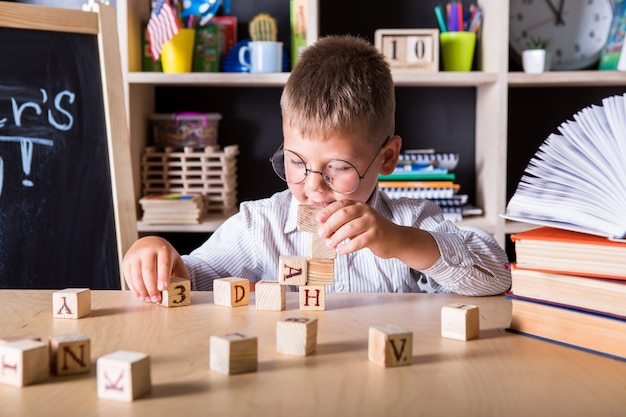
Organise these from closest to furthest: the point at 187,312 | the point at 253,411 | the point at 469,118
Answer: the point at 253,411
the point at 187,312
the point at 469,118

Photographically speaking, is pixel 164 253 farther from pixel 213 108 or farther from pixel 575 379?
pixel 213 108

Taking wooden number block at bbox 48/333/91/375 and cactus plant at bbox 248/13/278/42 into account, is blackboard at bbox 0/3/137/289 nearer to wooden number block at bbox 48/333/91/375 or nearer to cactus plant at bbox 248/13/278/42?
cactus plant at bbox 248/13/278/42

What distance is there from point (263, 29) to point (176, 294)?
5.35 ft

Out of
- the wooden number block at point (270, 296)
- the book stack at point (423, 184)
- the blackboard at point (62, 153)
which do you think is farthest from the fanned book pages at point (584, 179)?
the book stack at point (423, 184)

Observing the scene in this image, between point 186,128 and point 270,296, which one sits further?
point 186,128

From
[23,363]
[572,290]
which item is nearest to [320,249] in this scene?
[572,290]

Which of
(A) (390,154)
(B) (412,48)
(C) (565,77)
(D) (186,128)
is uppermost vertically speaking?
(B) (412,48)

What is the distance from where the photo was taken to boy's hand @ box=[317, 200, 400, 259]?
1062 millimetres

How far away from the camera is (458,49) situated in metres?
2.45

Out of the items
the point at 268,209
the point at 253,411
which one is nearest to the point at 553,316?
the point at 253,411

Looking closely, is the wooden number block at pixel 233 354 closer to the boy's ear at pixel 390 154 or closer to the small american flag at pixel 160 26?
the boy's ear at pixel 390 154

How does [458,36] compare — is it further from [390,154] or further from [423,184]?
[390,154]

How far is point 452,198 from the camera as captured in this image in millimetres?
2422

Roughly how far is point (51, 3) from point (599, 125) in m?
2.39
